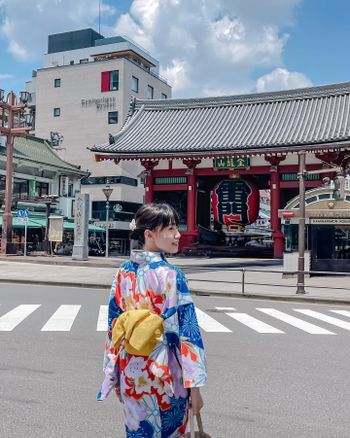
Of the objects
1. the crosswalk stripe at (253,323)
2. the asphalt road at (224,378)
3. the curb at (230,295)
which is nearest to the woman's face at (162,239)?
the asphalt road at (224,378)

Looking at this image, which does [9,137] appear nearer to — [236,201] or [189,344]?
[236,201]

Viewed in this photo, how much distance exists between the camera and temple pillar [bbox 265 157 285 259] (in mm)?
29688

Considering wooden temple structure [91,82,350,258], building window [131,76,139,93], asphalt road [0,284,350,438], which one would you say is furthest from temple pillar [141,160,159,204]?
building window [131,76,139,93]

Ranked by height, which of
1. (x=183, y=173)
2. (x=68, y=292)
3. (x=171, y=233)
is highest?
(x=183, y=173)

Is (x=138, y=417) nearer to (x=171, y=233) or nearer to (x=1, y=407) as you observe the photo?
(x=171, y=233)

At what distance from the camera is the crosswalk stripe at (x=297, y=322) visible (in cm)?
926

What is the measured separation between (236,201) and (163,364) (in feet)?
96.1

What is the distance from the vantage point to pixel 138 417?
275 centimetres

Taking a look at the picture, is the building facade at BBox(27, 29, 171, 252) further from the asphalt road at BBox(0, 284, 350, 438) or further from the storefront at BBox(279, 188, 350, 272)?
the asphalt road at BBox(0, 284, 350, 438)

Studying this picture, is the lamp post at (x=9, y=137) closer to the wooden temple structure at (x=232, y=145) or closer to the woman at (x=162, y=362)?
the wooden temple structure at (x=232, y=145)

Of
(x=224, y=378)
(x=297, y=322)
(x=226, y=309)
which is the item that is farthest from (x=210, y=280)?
(x=224, y=378)

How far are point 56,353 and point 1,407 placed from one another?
2.24m

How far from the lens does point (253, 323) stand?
396 inches

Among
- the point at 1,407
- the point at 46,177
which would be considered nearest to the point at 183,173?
the point at 46,177
